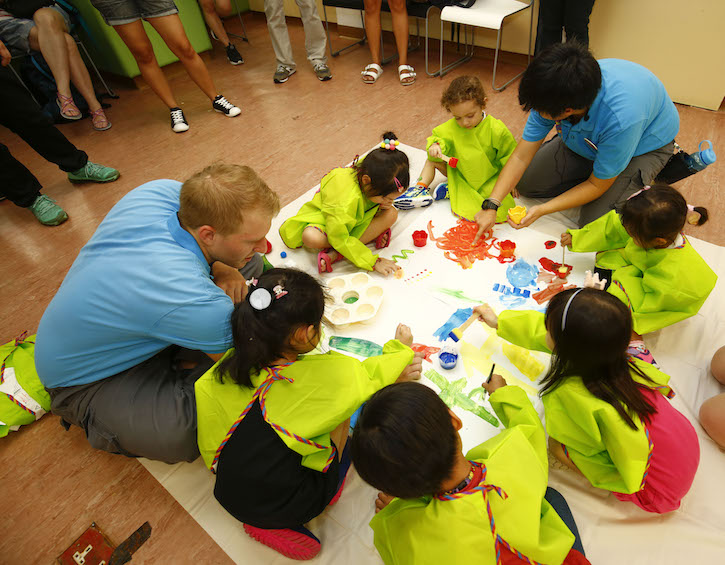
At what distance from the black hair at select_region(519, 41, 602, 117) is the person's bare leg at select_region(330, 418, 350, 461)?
1.40 m

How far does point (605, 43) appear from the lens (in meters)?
3.07

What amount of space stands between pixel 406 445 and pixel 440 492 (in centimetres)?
16

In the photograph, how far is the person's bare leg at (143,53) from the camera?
294 centimetres

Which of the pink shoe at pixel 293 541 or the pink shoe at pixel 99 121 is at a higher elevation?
the pink shoe at pixel 99 121

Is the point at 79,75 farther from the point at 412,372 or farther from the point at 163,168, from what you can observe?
the point at 412,372

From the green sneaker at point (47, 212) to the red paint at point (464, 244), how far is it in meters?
2.29

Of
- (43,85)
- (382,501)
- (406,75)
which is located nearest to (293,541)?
(382,501)

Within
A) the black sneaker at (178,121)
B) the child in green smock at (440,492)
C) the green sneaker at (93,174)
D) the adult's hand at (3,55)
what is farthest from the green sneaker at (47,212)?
the child in green smock at (440,492)

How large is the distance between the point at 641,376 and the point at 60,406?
1.79m

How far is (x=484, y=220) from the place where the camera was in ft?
6.93

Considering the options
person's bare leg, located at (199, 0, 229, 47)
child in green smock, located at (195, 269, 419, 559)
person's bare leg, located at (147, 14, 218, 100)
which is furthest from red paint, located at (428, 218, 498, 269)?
person's bare leg, located at (199, 0, 229, 47)

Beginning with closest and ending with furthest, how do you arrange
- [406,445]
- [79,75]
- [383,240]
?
[406,445], [383,240], [79,75]

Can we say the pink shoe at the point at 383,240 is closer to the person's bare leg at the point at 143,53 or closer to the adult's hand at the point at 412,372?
the adult's hand at the point at 412,372

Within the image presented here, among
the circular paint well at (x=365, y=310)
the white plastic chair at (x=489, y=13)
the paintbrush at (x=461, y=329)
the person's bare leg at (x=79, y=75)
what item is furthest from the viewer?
the person's bare leg at (x=79, y=75)
